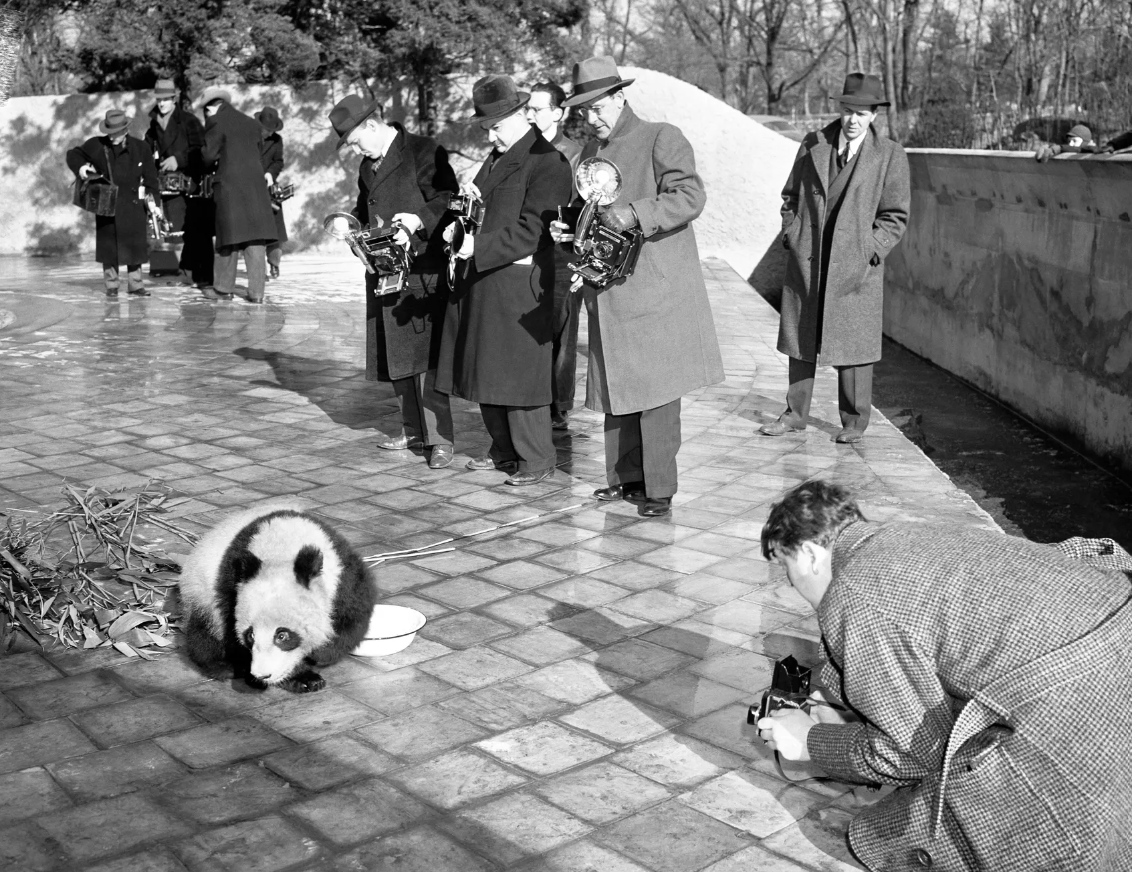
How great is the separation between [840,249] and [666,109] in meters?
9.65

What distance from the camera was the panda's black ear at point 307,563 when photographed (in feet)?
12.5

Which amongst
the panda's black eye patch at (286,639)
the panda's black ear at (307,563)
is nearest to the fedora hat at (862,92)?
the panda's black ear at (307,563)

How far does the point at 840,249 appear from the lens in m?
7.23

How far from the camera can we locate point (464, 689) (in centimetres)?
412

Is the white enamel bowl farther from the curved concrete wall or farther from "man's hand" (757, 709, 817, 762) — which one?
the curved concrete wall

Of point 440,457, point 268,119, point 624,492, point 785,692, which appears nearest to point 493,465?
point 440,457

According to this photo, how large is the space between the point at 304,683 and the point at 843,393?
4.29 meters

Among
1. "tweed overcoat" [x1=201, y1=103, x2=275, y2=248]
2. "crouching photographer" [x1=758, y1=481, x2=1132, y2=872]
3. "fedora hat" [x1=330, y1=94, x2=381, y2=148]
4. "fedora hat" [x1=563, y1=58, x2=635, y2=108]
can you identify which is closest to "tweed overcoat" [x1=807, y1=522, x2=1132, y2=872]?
"crouching photographer" [x1=758, y1=481, x2=1132, y2=872]

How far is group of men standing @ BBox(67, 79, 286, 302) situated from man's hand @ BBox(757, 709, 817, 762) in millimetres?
10279

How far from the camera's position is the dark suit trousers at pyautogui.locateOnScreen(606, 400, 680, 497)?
19.3 ft

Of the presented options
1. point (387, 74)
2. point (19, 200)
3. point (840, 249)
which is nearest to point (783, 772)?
point (840, 249)

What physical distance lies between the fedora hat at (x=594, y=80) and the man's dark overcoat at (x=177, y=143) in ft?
29.8

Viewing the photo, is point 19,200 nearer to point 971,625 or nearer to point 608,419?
point 608,419

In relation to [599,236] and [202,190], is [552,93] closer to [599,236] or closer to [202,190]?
[599,236]
